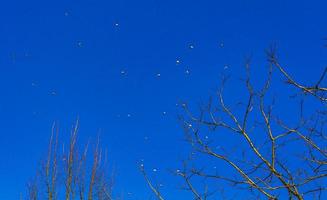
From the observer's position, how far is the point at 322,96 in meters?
3.09

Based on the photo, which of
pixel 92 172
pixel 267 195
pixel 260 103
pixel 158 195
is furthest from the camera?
pixel 92 172

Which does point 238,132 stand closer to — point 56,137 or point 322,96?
point 322,96

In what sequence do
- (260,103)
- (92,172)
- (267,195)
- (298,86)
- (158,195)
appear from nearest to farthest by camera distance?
1. (298,86)
2. (267,195)
3. (260,103)
4. (158,195)
5. (92,172)

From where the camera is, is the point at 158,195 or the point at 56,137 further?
the point at 56,137

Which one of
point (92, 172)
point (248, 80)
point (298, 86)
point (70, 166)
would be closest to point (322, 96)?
point (298, 86)

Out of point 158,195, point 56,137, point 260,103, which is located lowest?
point 158,195

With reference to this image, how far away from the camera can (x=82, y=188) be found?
11188 millimetres

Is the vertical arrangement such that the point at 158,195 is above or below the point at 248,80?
below

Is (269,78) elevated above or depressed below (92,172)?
below

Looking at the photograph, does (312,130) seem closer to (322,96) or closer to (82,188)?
(322,96)

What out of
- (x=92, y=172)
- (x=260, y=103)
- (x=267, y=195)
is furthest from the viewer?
(x=92, y=172)

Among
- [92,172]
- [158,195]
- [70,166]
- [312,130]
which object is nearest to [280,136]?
[312,130]

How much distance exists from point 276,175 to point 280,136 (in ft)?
1.28

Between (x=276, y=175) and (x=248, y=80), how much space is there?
2.93ft
